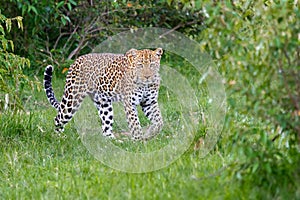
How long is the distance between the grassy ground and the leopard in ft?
1.83

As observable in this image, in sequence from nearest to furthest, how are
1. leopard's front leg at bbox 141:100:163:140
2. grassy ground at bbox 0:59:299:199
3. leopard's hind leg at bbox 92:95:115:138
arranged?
1. grassy ground at bbox 0:59:299:199
2. leopard's front leg at bbox 141:100:163:140
3. leopard's hind leg at bbox 92:95:115:138

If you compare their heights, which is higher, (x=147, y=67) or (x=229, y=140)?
(x=229, y=140)

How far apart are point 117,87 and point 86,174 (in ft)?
8.55

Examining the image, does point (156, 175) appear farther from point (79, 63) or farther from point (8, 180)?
point (79, 63)

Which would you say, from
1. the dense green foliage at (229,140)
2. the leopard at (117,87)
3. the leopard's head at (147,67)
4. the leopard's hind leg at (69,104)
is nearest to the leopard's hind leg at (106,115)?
the leopard at (117,87)

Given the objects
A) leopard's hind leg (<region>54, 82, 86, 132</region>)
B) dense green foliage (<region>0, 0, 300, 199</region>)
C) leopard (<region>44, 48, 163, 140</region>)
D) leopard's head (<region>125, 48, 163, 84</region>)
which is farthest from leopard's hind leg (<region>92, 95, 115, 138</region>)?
leopard's head (<region>125, 48, 163, 84</region>)

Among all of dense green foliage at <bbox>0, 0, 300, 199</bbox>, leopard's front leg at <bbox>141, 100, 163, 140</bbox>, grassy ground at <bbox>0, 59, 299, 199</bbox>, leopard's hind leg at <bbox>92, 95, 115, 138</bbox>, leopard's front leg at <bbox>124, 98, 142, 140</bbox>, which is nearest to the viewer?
dense green foliage at <bbox>0, 0, 300, 199</bbox>

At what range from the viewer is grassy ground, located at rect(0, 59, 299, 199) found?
4840mm

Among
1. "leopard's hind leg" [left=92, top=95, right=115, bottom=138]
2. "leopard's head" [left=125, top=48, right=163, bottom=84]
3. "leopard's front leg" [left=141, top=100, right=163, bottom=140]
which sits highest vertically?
"leopard's head" [left=125, top=48, right=163, bottom=84]

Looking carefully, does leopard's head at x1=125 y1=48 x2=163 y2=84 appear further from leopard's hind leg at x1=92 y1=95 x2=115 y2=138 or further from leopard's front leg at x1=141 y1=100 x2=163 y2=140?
leopard's hind leg at x1=92 y1=95 x2=115 y2=138

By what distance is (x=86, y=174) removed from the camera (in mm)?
5867

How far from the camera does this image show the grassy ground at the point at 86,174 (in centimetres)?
484

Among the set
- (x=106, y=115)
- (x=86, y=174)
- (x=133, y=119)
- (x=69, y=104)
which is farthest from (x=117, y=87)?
(x=86, y=174)

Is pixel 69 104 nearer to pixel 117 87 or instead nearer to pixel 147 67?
pixel 117 87
